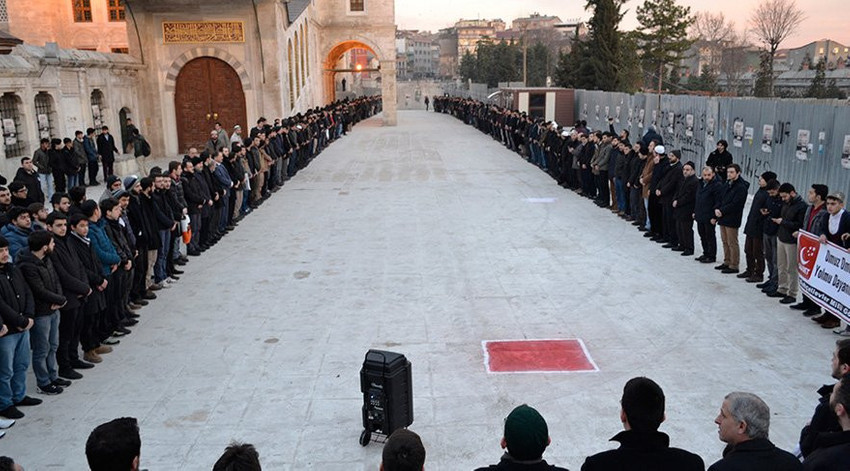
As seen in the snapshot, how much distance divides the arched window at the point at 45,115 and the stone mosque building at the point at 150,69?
3cm

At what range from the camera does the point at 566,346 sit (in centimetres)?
808

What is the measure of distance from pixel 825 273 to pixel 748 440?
5.85m

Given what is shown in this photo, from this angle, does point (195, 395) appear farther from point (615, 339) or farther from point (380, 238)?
point (380, 238)

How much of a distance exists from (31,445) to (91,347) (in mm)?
1990

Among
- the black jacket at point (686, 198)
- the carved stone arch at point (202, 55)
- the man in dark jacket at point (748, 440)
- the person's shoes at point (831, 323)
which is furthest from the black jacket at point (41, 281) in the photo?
the carved stone arch at point (202, 55)

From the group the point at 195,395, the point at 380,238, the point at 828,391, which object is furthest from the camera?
the point at 380,238

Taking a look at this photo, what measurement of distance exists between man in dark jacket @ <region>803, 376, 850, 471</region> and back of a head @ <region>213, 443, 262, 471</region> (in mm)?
2781

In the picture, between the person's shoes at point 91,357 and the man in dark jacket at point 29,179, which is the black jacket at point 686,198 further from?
the man in dark jacket at point 29,179

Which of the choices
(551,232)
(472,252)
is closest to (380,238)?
(472,252)

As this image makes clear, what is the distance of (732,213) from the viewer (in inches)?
422

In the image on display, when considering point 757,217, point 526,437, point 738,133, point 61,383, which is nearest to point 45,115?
point 61,383

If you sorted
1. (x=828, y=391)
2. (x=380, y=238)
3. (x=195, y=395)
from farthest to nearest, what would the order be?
1. (x=380, y=238)
2. (x=195, y=395)
3. (x=828, y=391)

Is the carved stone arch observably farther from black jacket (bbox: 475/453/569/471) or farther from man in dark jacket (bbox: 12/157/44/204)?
black jacket (bbox: 475/453/569/471)

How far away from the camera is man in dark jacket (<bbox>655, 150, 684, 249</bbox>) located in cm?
1221
